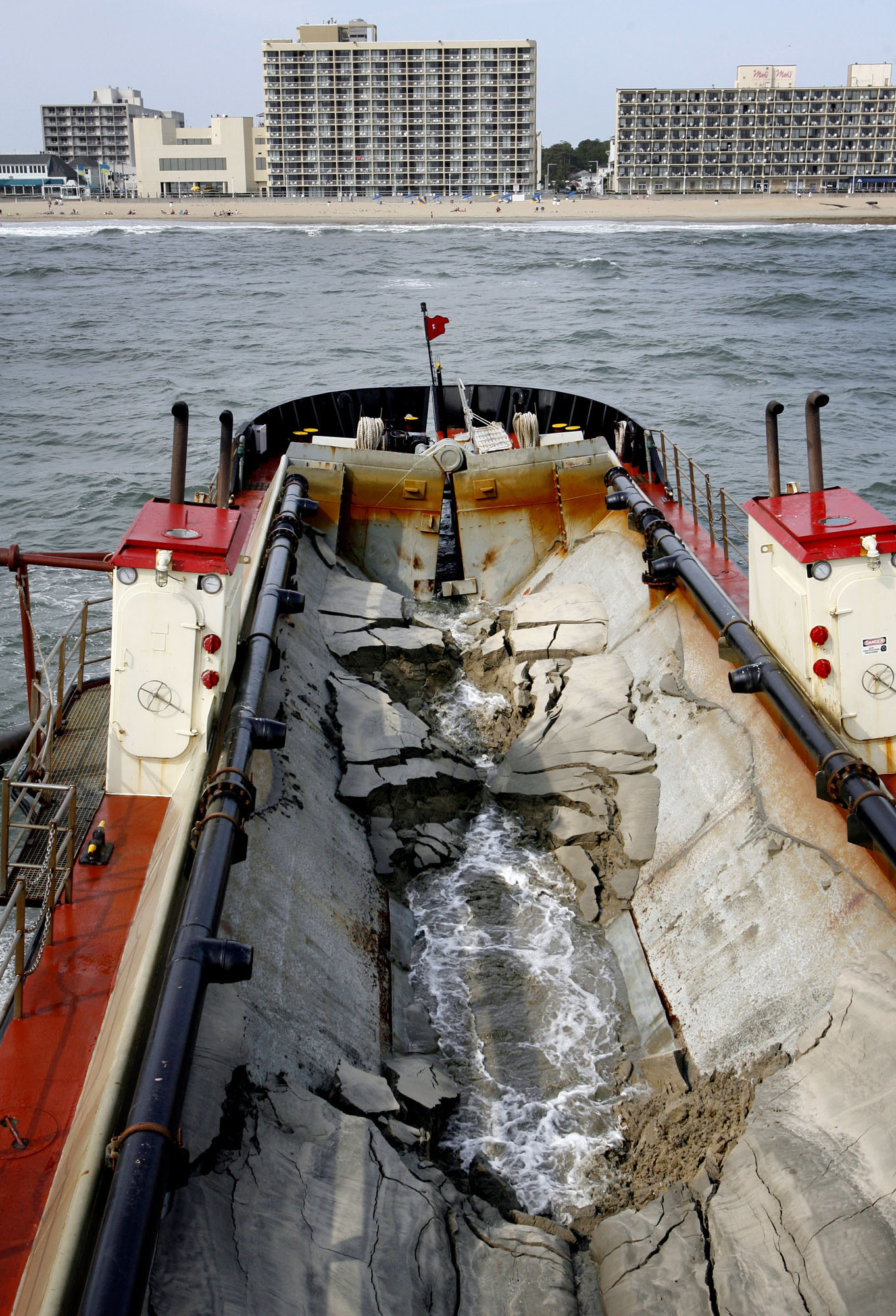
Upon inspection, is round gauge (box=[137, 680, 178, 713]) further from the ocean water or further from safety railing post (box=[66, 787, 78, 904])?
the ocean water

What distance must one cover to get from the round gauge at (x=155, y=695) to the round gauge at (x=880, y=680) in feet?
15.8

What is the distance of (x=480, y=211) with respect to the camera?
117 m

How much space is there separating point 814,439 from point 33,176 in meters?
148

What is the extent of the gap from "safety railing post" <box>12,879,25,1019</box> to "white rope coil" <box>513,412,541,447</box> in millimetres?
11356

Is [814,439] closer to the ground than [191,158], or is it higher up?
closer to the ground

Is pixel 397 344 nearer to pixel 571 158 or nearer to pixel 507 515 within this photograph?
pixel 507 515

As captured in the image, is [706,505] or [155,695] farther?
[706,505]

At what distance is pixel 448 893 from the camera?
28.2 ft

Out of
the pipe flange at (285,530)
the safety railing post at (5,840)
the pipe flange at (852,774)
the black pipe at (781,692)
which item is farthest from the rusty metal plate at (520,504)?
the safety railing post at (5,840)

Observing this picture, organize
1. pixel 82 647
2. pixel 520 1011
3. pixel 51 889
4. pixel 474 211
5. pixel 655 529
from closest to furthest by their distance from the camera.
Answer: pixel 51 889 < pixel 520 1011 < pixel 82 647 < pixel 655 529 < pixel 474 211

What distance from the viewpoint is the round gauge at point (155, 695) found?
297 inches

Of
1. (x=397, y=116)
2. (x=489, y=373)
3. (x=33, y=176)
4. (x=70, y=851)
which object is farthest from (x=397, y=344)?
(x=33, y=176)

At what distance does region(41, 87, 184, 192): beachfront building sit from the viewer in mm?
180500

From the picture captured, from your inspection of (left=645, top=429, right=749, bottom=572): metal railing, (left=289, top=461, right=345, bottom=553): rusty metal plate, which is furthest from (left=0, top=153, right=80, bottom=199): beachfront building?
(left=289, top=461, right=345, bottom=553): rusty metal plate
